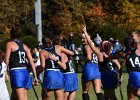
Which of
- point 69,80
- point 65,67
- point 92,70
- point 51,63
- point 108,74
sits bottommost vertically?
point 69,80

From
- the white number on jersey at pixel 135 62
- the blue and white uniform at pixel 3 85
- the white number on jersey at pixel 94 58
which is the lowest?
the blue and white uniform at pixel 3 85

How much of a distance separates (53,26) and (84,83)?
4746cm

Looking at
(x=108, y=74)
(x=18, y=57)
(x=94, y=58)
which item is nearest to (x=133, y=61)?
(x=108, y=74)

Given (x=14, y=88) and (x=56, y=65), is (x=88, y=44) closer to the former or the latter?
(x=56, y=65)

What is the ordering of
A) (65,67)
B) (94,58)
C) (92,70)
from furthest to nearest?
(94,58), (92,70), (65,67)

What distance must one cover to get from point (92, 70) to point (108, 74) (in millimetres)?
497

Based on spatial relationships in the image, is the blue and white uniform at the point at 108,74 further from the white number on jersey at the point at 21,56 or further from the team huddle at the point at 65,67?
the white number on jersey at the point at 21,56

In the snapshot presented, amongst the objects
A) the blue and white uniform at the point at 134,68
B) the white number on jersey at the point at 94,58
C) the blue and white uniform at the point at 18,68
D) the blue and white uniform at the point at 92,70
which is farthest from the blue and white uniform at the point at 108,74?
the blue and white uniform at the point at 18,68

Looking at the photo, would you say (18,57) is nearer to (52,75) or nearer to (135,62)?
(52,75)

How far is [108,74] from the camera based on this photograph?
1391 cm

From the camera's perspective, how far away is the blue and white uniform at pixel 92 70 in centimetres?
1418

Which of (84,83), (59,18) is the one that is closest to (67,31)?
(59,18)

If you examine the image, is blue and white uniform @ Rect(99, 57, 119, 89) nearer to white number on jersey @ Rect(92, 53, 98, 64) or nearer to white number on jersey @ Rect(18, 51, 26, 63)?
white number on jersey @ Rect(92, 53, 98, 64)

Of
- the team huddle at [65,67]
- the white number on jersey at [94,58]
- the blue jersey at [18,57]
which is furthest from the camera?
the white number on jersey at [94,58]
